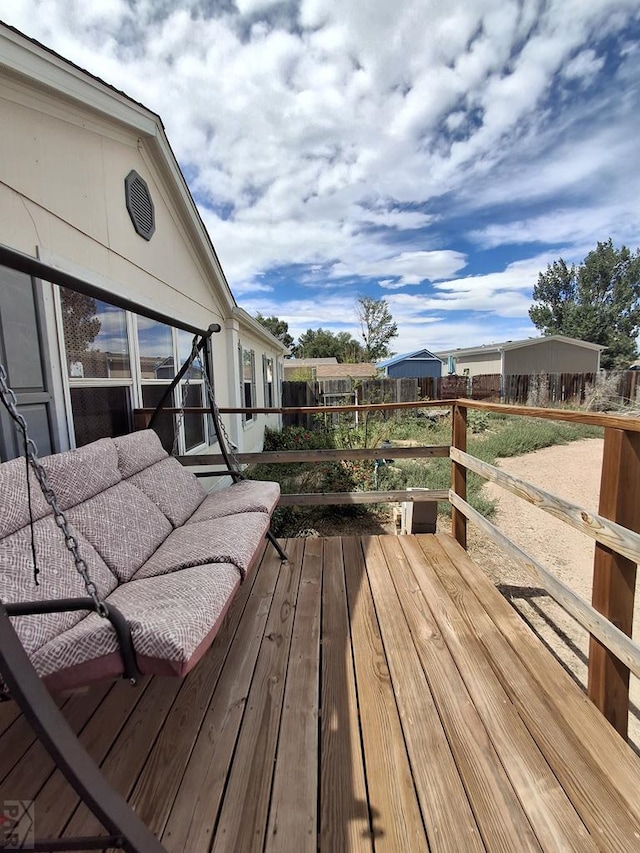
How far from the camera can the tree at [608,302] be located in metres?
28.6

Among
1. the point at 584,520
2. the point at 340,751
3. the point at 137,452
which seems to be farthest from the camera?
the point at 137,452

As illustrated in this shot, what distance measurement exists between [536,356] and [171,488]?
20.1 m

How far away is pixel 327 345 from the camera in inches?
1626

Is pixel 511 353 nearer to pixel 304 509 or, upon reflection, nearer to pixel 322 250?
pixel 322 250

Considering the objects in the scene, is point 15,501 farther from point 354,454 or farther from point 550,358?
point 550,358

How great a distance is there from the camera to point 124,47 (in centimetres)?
315

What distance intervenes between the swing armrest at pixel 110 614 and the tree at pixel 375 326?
104ft

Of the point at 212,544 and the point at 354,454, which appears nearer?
the point at 212,544

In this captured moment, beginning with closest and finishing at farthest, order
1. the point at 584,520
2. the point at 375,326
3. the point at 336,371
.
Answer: the point at 584,520 → the point at 336,371 → the point at 375,326

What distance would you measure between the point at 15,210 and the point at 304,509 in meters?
3.48

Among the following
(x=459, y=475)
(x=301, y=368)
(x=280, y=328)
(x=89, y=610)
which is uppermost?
(x=280, y=328)

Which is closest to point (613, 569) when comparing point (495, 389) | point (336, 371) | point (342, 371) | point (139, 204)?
point (139, 204)

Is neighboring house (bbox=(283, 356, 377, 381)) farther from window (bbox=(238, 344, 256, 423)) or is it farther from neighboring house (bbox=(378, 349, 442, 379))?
window (bbox=(238, 344, 256, 423))

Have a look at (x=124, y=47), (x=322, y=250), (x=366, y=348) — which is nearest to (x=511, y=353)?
(x=322, y=250)
